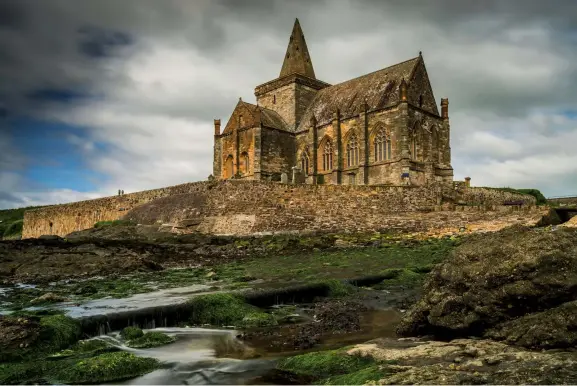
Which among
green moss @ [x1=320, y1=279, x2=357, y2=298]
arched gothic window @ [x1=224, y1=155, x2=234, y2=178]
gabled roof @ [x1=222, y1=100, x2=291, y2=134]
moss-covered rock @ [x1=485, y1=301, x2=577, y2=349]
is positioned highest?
gabled roof @ [x1=222, y1=100, x2=291, y2=134]

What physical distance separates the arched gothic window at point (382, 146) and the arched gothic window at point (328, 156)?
208 inches

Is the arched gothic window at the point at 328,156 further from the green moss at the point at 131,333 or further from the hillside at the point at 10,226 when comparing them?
the green moss at the point at 131,333

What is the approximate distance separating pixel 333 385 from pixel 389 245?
1903 centimetres

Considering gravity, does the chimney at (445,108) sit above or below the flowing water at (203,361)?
above

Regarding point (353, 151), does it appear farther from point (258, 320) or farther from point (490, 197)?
point (258, 320)

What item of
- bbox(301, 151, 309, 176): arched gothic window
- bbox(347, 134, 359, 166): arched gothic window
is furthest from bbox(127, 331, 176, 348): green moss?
bbox(301, 151, 309, 176): arched gothic window

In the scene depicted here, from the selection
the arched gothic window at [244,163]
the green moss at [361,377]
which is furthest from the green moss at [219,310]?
the arched gothic window at [244,163]

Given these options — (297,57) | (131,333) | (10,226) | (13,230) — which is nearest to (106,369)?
(131,333)

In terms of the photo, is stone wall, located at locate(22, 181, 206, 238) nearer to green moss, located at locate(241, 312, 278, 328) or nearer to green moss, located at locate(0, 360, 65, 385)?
green moss, located at locate(241, 312, 278, 328)

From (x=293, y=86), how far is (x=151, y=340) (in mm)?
48010

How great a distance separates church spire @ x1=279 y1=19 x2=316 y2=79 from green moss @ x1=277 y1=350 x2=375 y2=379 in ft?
172

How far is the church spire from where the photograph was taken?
56156mm

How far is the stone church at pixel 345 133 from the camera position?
4281 centimetres

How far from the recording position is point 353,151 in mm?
45781
